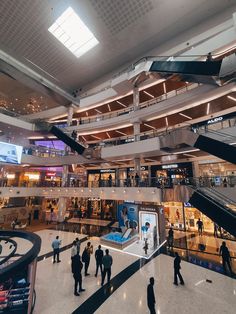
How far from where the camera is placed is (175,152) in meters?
14.8

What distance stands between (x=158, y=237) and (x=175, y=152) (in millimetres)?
7067

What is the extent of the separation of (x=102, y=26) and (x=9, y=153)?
1468cm

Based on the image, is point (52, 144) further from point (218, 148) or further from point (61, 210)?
point (218, 148)

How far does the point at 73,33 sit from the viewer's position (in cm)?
1616

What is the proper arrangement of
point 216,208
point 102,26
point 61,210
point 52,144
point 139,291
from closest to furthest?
point 139,291 < point 216,208 < point 102,26 < point 61,210 < point 52,144

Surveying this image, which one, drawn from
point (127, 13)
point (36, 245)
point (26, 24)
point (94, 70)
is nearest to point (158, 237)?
point (36, 245)

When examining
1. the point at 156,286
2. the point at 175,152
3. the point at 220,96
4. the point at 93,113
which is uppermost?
the point at 93,113

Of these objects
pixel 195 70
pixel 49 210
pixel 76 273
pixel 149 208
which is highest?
pixel 195 70

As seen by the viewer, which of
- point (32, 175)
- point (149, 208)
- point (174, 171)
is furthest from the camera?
point (32, 175)

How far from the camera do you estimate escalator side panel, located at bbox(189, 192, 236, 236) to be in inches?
244

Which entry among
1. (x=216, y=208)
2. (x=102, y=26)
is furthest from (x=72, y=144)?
(x=216, y=208)

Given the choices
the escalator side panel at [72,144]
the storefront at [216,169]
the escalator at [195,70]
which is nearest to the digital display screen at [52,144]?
the escalator side panel at [72,144]

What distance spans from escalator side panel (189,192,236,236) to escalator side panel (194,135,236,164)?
2156 mm

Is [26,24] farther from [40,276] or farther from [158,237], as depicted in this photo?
[158,237]
